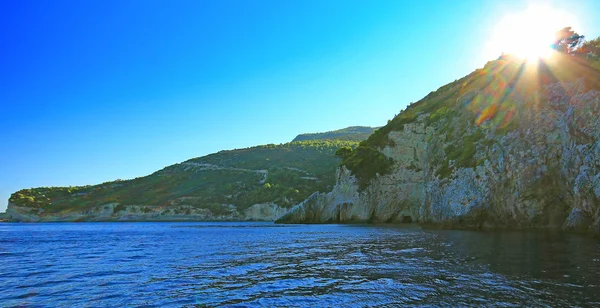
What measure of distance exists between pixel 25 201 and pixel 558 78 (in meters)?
166

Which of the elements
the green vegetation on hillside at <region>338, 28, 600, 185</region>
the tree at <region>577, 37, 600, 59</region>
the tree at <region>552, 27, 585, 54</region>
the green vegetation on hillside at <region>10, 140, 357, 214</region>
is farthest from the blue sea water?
the green vegetation on hillside at <region>10, 140, 357, 214</region>

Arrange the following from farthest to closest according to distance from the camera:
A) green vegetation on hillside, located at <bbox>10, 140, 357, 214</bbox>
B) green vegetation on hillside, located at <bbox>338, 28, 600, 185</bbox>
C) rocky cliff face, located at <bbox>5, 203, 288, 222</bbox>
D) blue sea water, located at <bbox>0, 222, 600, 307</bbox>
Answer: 1. green vegetation on hillside, located at <bbox>10, 140, 357, 214</bbox>
2. rocky cliff face, located at <bbox>5, 203, 288, 222</bbox>
3. green vegetation on hillside, located at <bbox>338, 28, 600, 185</bbox>
4. blue sea water, located at <bbox>0, 222, 600, 307</bbox>

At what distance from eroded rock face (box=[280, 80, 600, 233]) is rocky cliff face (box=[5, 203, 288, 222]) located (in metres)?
81.2

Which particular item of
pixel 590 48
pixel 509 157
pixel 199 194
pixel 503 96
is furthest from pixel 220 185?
pixel 590 48

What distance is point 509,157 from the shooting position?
41.8 meters

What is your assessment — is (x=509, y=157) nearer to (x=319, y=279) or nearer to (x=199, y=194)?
(x=319, y=279)

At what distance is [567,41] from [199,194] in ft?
396

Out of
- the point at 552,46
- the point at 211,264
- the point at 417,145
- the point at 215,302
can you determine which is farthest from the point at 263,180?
the point at 215,302

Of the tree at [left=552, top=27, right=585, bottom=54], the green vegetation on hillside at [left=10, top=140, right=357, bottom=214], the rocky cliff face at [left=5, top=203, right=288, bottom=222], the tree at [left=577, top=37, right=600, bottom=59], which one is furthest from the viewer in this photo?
the green vegetation on hillside at [left=10, top=140, right=357, bottom=214]

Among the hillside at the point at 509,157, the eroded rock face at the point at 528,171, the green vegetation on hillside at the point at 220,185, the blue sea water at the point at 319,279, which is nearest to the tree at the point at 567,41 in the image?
the hillside at the point at 509,157

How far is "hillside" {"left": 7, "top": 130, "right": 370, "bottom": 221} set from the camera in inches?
5010

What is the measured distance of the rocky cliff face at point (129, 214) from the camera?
129m

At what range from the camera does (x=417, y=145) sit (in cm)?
6975

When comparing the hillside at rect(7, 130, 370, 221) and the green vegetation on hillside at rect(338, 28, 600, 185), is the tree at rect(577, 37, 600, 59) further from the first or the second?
the hillside at rect(7, 130, 370, 221)
